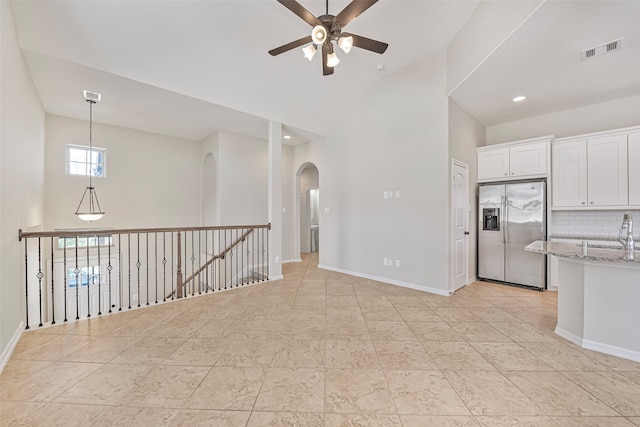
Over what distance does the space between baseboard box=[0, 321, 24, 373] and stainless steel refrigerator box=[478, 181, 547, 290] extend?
20.8 ft

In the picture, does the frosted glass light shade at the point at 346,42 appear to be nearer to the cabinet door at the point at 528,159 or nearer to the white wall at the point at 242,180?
the cabinet door at the point at 528,159

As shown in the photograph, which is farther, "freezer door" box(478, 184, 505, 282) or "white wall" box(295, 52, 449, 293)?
"freezer door" box(478, 184, 505, 282)

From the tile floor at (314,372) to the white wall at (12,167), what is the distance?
435 mm

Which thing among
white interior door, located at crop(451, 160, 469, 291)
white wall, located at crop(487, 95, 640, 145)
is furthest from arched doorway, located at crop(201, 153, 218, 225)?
white wall, located at crop(487, 95, 640, 145)

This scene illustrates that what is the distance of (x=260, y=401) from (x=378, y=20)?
443 cm

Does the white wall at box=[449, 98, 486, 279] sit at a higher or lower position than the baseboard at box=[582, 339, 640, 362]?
higher

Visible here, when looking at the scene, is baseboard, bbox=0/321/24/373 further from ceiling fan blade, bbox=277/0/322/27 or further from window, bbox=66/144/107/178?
ceiling fan blade, bbox=277/0/322/27

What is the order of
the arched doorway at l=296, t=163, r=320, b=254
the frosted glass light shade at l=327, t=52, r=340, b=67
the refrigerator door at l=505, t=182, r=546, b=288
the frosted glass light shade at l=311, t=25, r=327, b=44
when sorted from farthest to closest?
1. the arched doorway at l=296, t=163, r=320, b=254
2. the refrigerator door at l=505, t=182, r=546, b=288
3. the frosted glass light shade at l=327, t=52, r=340, b=67
4. the frosted glass light shade at l=311, t=25, r=327, b=44

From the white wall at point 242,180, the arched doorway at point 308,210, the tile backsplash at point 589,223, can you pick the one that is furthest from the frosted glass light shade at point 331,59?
the arched doorway at point 308,210

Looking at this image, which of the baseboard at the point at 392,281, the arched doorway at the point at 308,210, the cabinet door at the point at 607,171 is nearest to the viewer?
the cabinet door at the point at 607,171

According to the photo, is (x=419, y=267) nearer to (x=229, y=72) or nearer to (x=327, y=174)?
(x=327, y=174)

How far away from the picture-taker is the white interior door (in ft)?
13.9

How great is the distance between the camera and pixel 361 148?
5.38 meters

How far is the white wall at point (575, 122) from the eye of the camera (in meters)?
4.05
